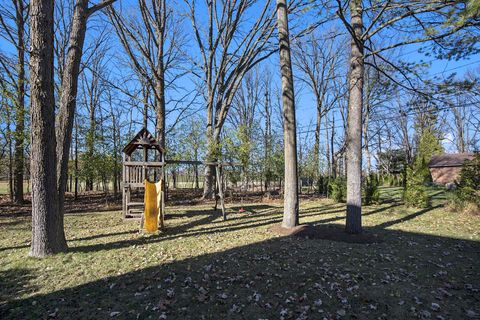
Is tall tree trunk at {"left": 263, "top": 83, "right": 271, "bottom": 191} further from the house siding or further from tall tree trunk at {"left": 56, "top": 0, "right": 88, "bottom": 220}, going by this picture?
the house siding

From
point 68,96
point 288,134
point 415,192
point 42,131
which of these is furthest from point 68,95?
point 415,192

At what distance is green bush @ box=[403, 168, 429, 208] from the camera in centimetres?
1098

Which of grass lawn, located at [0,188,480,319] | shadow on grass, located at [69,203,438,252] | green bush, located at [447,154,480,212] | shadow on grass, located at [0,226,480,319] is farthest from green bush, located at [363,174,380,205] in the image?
shadow on grass, located at [0,226,480,319]

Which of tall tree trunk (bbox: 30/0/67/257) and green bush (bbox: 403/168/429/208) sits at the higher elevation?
tall tree trunk (bbox: 30/0/67/257)

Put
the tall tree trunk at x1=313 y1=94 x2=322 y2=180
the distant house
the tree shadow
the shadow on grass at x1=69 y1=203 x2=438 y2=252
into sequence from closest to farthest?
the tree shadow < the shadow on grass at x1=69 y1=203 x2=438 y2=252 < the tall tree trunk at x1=313 y1=94 x2=322 y2=180 < the distant house

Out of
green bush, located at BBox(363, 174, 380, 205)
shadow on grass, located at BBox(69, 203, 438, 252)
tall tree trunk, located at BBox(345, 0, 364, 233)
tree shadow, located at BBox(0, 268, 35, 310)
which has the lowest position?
shadow on grass, located at BBox(69, 203, 438, 252)

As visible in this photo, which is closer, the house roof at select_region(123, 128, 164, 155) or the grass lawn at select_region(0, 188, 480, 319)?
the grass lawn at select_region(0, 188, 480, 319)

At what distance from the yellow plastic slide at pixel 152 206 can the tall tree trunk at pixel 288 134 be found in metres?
3.34

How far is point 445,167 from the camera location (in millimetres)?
30453

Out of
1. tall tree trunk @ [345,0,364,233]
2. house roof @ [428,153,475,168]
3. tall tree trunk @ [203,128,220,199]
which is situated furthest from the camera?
house roof @ [428,153,475,168]

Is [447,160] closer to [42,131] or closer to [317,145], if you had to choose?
[317,145]

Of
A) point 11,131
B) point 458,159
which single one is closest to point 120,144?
point 11,131

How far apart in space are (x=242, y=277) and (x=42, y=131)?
168 inches

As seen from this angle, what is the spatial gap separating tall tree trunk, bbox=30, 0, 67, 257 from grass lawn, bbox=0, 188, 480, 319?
501 mm
